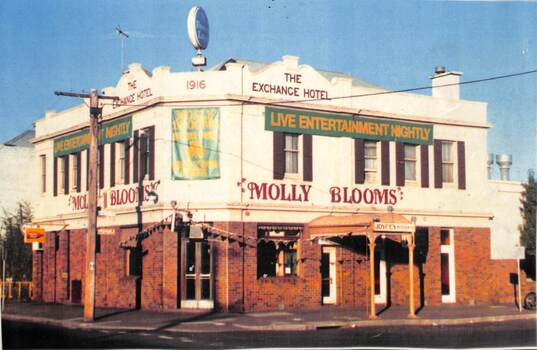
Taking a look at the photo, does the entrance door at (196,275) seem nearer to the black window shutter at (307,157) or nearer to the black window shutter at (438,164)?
the black window shutter at (307,157)

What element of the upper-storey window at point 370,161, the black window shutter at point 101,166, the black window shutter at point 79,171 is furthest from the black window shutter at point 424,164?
the black window shutter at point 79,171

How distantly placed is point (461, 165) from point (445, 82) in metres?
4.03

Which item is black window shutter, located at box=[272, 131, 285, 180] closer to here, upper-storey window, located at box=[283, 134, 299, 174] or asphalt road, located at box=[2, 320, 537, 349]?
upper-storey window, located at box=[283, 134, 299, 174]

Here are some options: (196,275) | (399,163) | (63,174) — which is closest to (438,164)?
(399,163)

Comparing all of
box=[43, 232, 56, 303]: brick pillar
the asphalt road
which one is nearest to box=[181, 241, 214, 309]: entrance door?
the asphalt road

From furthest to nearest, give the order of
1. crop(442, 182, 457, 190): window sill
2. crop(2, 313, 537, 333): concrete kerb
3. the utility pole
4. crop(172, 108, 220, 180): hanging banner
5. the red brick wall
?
1. crop(442, 182, 457, 190): window sill
2. crop(172, 108, 220, 180): hanging banner
3. the red brick wall
4. the utility pole
5. crop(2, 313, 537, 333): concrete kerb

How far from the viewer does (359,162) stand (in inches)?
1245

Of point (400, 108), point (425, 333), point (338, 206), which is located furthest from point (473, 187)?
point (425, 333)

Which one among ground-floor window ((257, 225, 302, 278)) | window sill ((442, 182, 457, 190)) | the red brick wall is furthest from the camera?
window sill ((442, 182, 457, 190))

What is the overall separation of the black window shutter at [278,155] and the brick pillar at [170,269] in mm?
4281

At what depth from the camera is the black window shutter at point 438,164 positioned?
3359 centimetres

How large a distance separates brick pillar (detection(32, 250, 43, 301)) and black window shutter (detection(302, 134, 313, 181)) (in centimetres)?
1491

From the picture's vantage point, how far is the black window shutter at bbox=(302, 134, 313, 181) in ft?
99.6

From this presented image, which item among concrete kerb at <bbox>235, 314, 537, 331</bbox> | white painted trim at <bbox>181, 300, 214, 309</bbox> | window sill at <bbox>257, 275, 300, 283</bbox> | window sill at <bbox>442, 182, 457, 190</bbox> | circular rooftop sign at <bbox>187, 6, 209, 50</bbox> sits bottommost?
concrete kerb at <bbox>235, 314, 537, 331</bbox>
